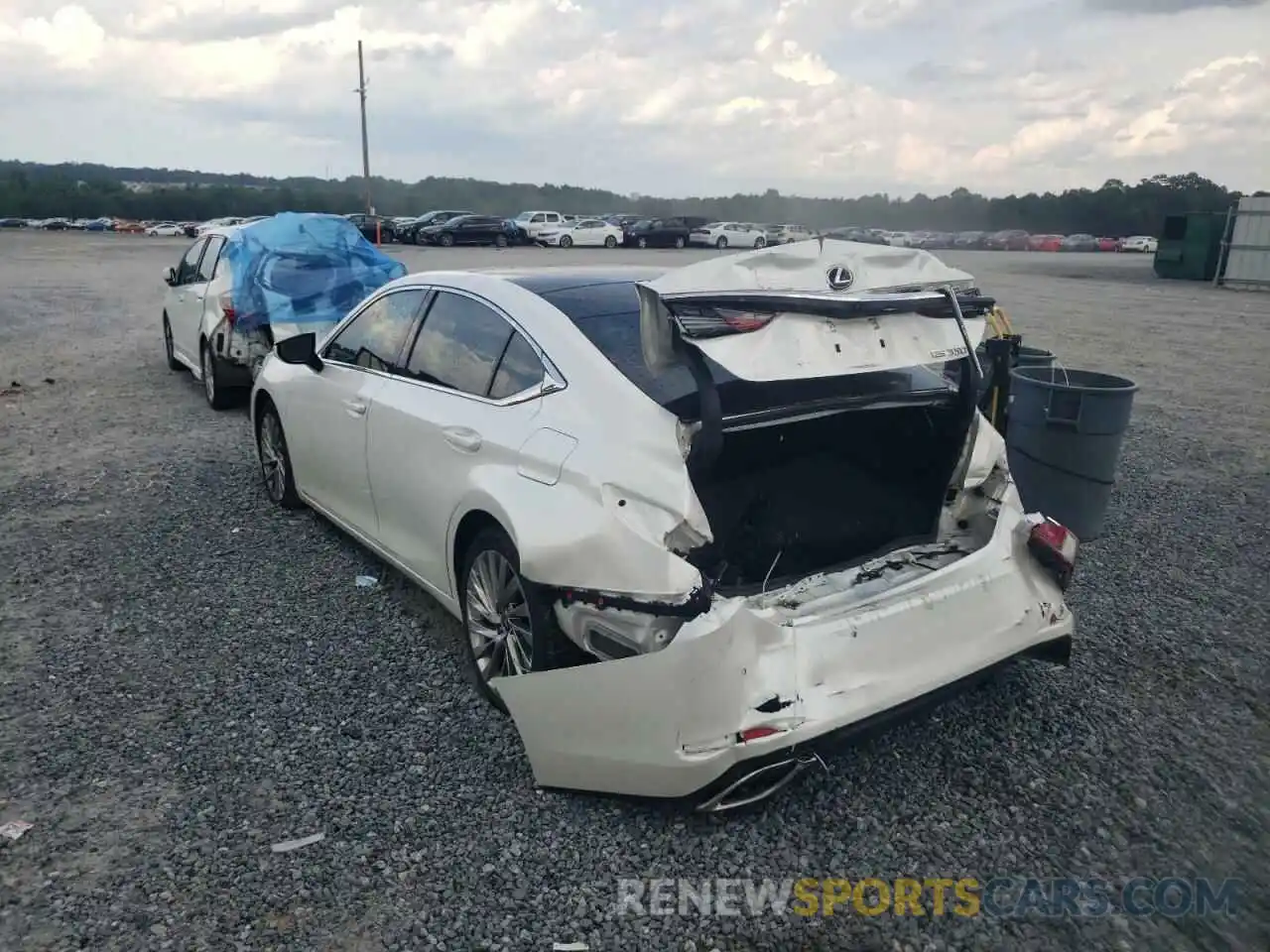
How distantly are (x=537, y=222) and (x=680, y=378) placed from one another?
4151cm

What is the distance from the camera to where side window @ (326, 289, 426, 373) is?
14.8ft

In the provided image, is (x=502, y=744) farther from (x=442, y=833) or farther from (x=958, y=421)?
(x=958, y=421)

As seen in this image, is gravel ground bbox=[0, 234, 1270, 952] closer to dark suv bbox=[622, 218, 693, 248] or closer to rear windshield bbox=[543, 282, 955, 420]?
rear windshield bbox=[543, 282, 955, 420]

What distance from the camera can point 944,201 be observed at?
235 feet

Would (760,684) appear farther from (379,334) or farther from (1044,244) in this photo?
(1044,244)

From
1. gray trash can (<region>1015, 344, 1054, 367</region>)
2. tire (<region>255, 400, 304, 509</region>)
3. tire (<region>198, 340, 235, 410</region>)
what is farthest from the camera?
tire (<region>198, 340, 235, 410</region>)

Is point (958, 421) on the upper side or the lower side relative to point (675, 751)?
upper

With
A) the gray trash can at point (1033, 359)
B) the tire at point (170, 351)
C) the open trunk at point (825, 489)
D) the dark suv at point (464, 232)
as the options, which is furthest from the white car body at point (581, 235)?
the open trunk at point (825, 489)

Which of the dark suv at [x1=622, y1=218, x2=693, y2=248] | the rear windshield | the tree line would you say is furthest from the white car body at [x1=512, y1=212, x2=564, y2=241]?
the rear windshield

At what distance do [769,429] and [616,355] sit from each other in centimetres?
60

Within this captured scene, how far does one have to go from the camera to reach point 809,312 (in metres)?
3.04

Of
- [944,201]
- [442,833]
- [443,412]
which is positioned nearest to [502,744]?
[442,833]

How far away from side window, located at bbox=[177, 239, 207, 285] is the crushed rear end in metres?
8.32

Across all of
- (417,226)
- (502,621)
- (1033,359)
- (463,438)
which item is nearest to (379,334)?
(463,438)
